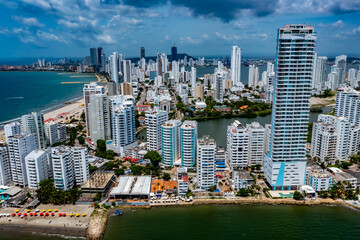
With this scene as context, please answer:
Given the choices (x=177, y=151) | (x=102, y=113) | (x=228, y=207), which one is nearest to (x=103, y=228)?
(x=228, y=207)

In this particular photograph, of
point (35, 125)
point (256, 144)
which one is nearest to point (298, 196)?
point (256, 144)

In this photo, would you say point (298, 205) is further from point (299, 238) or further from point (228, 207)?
point (228, 207)

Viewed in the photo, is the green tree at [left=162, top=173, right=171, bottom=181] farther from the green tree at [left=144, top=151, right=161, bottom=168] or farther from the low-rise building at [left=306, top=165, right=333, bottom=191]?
the low-rise building at [left=306, top=165, right=333, bottom=191]

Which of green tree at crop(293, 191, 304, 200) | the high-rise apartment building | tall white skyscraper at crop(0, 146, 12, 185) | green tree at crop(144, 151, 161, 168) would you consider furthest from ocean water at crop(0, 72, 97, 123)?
green tree at crop(293, 191, 304, 200)

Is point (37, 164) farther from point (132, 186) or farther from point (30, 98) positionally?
point (30, 98)

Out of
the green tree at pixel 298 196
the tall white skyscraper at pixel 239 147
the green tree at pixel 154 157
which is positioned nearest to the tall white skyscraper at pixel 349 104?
the tall white skyscraper at pixel 239 147
